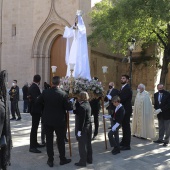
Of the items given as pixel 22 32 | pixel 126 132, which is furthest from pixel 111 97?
pixel 22 32

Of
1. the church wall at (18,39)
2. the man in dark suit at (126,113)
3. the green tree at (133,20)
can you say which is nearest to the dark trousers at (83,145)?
the man in dark suit at (126,113)

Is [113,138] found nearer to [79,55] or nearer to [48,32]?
[79,55]

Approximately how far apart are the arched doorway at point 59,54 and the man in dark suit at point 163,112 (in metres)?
13.7

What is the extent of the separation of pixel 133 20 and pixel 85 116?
831cm

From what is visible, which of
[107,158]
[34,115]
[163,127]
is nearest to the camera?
[107,158]

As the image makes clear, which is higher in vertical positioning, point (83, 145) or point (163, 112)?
point (163, 112)

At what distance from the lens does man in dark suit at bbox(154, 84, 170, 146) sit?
8.50 meters

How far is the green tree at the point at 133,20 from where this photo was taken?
12.3m

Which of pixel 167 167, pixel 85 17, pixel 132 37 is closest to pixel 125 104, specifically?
pixel 167 167

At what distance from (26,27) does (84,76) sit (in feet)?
54.2

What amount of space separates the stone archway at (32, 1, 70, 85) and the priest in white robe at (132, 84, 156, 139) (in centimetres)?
1351

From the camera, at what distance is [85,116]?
622 cm

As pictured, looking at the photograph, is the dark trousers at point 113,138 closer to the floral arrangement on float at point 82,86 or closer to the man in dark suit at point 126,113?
the man in dark suit at point 126,113

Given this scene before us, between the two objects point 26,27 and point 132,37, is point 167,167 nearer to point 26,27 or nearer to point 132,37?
point 132,37
